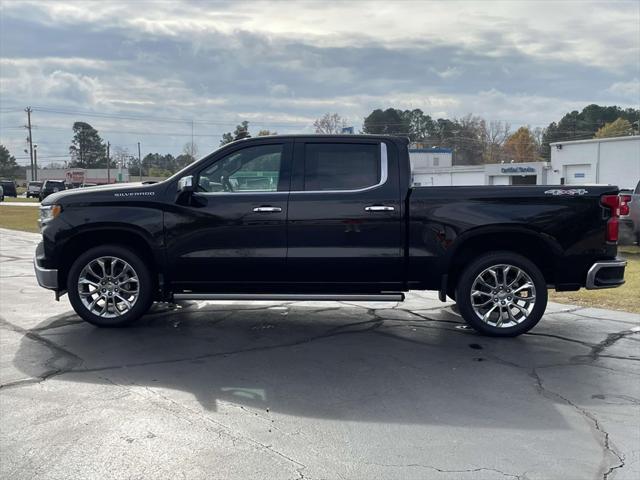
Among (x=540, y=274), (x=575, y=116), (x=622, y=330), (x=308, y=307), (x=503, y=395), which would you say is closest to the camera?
(x=503, y=395)

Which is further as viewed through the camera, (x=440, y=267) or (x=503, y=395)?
(x=440, y=267)

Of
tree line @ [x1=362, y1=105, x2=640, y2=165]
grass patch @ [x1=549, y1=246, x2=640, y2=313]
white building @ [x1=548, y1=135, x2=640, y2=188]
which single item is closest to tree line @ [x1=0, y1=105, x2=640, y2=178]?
tree line @ [x1=362, y1=105, x2=640, y2=165]

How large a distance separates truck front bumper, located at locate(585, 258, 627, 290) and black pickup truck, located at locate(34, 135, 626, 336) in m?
0.01

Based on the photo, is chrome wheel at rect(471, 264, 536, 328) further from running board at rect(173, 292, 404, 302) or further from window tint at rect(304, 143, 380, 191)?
window tint at rect(304, 143, 380, 191)

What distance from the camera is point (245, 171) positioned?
656 centimetres

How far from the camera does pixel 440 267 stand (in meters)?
6.38

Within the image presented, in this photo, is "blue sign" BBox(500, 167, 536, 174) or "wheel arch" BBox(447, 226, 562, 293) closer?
"wheel arch" BBox(447, 226, 562, 293)

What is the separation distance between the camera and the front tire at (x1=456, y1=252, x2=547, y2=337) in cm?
636

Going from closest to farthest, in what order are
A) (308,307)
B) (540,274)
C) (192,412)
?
(192,412) < (540,274) < (308,307)

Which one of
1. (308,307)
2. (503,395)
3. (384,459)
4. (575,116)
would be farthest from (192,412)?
(575,116)

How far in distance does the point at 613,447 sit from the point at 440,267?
2.76 m

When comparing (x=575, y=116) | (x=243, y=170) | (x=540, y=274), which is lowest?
(x=540, y=274)

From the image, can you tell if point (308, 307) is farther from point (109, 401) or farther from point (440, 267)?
point (109, 401)

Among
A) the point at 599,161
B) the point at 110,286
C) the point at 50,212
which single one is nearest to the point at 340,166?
the point at 110,286
